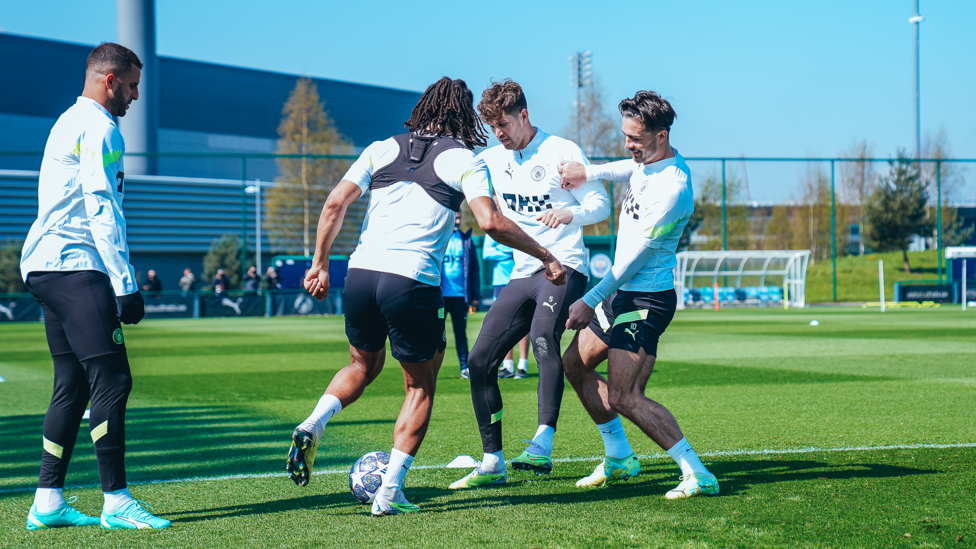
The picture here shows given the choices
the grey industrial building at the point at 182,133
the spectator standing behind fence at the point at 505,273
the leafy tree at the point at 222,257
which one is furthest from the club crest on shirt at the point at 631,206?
the leafy tree at the point at 222,257

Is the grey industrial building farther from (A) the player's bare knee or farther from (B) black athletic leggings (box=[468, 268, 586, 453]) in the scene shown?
(A) the player's bare knee

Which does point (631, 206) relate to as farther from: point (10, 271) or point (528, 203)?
point (10, 271)

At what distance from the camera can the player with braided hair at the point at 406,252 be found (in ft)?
12.2

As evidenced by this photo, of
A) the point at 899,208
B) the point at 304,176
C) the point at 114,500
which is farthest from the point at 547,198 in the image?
the point at 899,208

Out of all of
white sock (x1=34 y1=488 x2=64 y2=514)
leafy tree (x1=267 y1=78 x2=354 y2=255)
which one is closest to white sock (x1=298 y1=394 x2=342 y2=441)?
white sock (x1=34 y1=488 x2=64 y2=514)

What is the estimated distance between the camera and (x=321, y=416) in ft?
12.7

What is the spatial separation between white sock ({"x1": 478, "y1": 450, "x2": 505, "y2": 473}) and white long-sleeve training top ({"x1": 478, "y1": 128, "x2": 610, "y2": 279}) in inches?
38.7

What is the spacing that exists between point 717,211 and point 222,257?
24.2 metres

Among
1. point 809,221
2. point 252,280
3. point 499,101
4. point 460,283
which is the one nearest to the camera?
point 499,101

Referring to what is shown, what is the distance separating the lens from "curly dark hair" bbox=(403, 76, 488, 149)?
3.97 meters

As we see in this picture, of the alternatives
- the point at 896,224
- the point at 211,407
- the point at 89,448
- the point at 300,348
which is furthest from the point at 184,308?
the point at 896,224

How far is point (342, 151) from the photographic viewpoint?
4956 centimetres

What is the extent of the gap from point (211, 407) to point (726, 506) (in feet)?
17.4

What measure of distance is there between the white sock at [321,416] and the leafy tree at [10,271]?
2987cm
